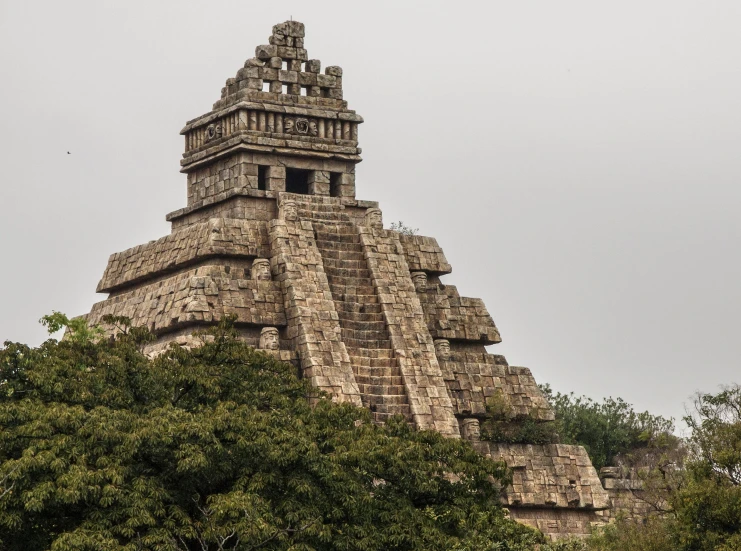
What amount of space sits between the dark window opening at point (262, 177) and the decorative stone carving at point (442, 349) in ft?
16.7

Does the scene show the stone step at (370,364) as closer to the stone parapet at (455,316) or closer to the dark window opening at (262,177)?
the stone parapet at (455,316)

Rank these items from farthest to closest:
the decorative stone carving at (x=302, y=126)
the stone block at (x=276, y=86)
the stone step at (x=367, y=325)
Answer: the stone block at (x=276, y=86) → the decorative stone carving at (x=302, y=126) → the stone step at (x=367, y=325)

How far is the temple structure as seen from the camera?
1580 inches

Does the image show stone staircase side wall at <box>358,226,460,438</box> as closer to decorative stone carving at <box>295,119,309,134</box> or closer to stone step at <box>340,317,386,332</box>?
stone step at <box>340,317,386,332</box>

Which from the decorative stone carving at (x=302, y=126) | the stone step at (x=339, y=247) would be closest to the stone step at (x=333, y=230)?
the stone step at (x=339, y=247)

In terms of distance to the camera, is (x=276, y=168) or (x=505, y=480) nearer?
(x=505, y=480)

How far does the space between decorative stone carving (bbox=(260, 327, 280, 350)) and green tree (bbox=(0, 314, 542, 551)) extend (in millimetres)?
5660

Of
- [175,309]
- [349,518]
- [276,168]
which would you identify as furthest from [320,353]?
[349,518]

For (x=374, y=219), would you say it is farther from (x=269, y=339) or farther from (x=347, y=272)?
(x=269, y=339)

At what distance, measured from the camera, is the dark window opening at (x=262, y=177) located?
43.9 meters

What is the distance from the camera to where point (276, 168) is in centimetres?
4384

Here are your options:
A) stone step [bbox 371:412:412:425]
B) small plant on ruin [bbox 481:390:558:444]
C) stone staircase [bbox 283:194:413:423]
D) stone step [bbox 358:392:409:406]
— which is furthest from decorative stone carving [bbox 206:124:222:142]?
small plant on ruin [bbox 481:390:558:444]

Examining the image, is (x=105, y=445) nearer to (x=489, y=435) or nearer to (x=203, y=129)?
(x=489, y=435)

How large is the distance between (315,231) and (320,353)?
4.06 m
